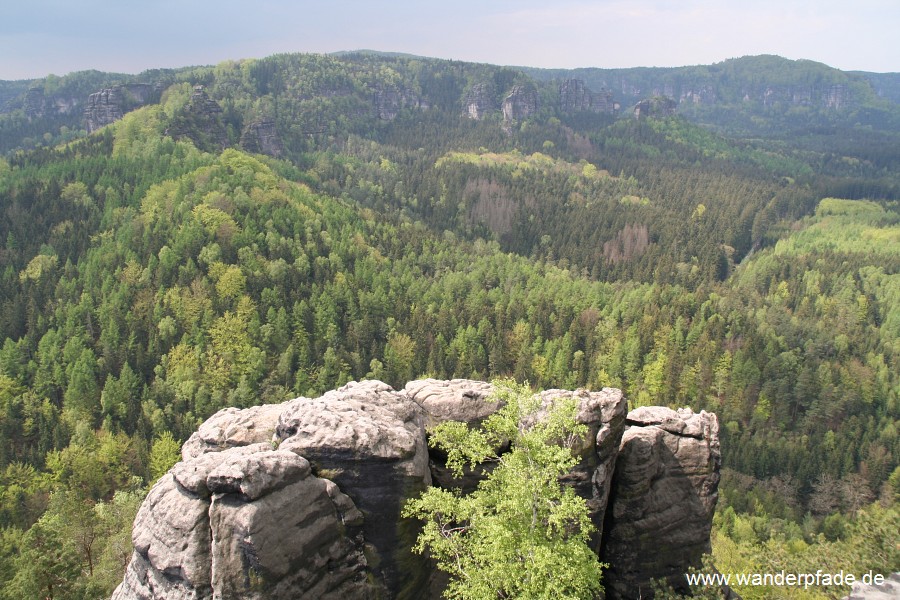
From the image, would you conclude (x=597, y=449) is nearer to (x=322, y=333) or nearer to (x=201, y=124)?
(x=322, y=333)

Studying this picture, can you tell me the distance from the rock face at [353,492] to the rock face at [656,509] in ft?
0.23

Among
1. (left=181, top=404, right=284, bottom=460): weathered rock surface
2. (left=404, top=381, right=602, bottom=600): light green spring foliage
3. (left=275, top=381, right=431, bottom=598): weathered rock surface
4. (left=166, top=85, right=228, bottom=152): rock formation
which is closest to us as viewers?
(left=404, top=381, right=602, bottom=600): light green spring foliage

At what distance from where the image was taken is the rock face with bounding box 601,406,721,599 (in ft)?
101

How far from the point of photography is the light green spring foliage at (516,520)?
21.9 meters

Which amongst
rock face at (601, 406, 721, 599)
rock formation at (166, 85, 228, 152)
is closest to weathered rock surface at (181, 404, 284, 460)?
rock face at (601, 406, 721, 599)

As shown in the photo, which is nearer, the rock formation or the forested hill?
the forested hill

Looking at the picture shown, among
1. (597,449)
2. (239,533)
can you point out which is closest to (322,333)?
(597,449)

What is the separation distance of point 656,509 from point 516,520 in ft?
37.9

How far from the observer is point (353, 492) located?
24125 millimetres

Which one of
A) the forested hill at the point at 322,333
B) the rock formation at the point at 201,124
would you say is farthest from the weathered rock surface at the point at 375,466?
the rock formation at the point at 201,124

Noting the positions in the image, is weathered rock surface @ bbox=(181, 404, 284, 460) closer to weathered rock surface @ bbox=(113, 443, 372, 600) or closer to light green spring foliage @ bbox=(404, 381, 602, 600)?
weathered rock surface @ bbox=(113, 443, 372, 600)

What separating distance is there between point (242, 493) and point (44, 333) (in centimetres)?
10742

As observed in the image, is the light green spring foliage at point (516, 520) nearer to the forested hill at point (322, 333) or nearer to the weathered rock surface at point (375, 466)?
the weathered rock surface at point (375, 466)

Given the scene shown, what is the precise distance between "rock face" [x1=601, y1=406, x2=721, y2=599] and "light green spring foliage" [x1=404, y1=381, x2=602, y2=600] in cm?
529
